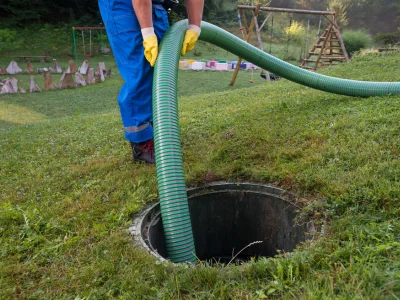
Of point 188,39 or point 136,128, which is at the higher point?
point 188,39

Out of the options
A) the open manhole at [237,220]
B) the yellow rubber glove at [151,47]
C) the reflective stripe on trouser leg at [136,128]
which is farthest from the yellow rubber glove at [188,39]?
the open manhole at [237,220]

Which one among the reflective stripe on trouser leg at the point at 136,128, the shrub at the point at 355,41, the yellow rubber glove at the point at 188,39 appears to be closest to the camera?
the yellow rubber glove at the point at 188,39

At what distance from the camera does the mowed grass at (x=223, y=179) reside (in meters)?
1.57

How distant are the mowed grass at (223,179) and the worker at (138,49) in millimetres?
294

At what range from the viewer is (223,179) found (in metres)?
2.84

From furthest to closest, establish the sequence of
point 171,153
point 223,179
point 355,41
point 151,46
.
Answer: point 355,41
point 223,179
point 151,46
point 171,153

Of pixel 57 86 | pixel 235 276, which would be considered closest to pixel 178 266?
pixel 235 276

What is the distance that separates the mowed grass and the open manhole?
0.35ft

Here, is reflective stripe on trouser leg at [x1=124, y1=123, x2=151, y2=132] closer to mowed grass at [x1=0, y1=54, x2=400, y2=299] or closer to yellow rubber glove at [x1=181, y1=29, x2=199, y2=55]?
mowed grass at [x1=0, y1=54, x2=400, y2=299]

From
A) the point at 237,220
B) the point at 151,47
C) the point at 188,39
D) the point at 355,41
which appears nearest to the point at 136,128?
the point at 151,47

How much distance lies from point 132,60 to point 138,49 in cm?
10

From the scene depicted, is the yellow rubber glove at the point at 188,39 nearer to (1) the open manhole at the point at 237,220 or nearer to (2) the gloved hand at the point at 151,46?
(2) the gloved hand at the point at 151,46

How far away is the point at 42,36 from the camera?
73.9 ft

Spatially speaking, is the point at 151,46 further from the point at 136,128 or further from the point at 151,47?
the point at 136,128
